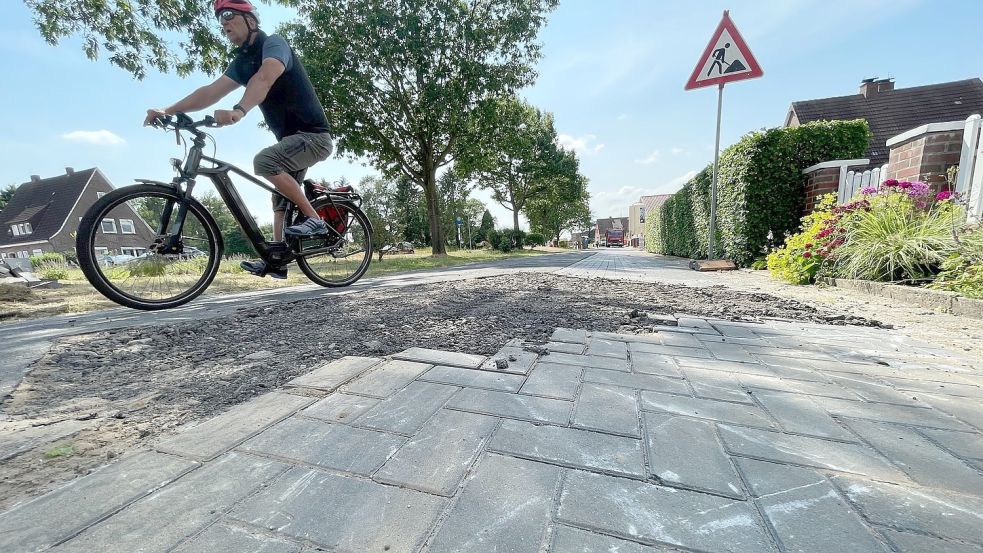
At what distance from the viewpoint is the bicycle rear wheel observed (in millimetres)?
3670

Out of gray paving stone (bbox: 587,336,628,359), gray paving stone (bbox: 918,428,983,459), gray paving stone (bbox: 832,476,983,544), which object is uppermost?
gray paving stone (bbox: 587,336,628,359)

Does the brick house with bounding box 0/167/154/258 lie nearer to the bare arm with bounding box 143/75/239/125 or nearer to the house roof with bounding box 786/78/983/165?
the bare arm with bounding box 143/75/239/125

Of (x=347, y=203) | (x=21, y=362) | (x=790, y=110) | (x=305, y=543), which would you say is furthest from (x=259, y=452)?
(x=790, y=110)

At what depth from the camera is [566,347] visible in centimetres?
196

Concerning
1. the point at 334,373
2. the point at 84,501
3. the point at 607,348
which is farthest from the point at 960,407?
the point at 84,501

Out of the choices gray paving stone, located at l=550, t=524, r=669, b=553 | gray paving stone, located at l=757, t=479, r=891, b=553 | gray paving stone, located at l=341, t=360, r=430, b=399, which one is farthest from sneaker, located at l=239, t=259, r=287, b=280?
gray paving stone, located at l=757, t=479, r=891, b=553

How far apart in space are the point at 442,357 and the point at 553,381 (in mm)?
559

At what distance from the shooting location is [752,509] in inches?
31.9

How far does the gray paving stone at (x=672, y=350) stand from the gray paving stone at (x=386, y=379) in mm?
1116

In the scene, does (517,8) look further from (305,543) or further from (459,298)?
(305,543)

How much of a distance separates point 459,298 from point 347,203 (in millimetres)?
1647

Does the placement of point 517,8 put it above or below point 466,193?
above

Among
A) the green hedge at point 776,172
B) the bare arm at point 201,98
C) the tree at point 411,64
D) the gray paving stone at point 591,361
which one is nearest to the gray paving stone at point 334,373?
the gray paving stone at point 591,361

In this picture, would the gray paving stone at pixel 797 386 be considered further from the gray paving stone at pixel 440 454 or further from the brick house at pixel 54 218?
the brick house at pixel 54 218
